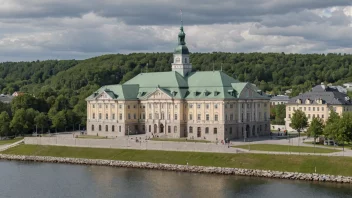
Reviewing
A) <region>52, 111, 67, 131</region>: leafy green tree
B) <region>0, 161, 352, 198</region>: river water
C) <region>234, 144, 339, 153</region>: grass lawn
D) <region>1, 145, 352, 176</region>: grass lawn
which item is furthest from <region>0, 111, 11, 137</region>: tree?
<region>234, 144, 339, 153</region>: grass lawn

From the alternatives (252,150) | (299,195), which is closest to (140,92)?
(252,150)

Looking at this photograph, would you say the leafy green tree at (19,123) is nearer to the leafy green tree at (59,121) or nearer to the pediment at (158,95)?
the leafy green tree at (59,121)

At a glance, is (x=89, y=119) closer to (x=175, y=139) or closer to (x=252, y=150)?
(x=175, y=139)

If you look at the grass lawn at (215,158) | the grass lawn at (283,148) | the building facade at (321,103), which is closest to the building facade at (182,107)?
the grass lawn at (283,148)

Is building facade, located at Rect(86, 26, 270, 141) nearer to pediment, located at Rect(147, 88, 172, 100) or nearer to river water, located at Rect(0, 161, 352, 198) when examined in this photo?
pediment, located at Rect(147, 88, 172, 100)

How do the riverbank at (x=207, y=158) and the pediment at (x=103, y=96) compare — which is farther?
the pediment at (x=103, y=96)

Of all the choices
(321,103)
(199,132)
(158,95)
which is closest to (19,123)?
(158,95)

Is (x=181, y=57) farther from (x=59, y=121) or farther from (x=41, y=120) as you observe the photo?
(x=41, y=120)
